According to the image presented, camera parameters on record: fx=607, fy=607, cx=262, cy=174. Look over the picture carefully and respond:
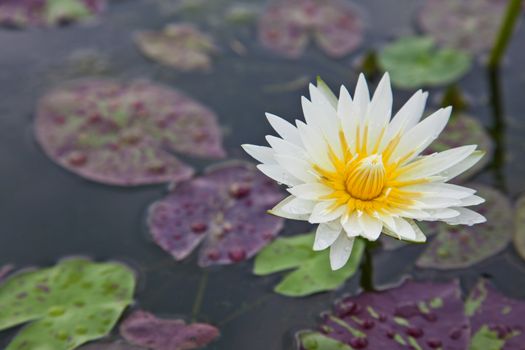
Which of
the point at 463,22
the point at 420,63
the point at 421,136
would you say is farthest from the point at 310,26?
the point at 421,136

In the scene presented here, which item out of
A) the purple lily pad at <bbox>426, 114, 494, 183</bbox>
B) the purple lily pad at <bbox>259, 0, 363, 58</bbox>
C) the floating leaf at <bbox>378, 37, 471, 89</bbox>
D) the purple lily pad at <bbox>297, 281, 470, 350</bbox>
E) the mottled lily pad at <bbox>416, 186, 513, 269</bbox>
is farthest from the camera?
the purple lily pad at <bbox>259, 0, 363, 58</bbox>

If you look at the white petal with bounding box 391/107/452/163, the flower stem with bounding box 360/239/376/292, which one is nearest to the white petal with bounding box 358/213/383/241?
the white petal with bounding box 391/107/452/163

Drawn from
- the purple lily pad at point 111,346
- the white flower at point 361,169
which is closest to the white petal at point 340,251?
the white flower at point 361,169

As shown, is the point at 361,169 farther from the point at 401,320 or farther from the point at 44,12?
the point at 44,12

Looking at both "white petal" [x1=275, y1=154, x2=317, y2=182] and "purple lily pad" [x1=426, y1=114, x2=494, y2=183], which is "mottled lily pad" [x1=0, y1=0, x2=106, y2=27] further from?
"white petal" [x1=275, y1=154, x2=317, y2=182]

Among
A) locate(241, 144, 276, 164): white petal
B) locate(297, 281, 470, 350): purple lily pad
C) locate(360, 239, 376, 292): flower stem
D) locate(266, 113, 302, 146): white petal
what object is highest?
locate(266, 113, 302, 146): white petal

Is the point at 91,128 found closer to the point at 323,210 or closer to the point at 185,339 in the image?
the point at 185,339
